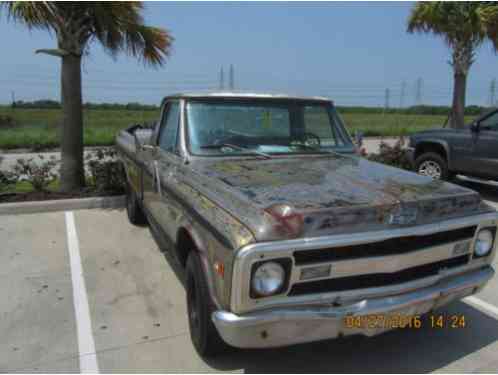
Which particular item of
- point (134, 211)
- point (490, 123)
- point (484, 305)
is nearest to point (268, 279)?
point (484, 305)

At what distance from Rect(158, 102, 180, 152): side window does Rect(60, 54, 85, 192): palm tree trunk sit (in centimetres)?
340

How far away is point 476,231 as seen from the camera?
9.26 ft

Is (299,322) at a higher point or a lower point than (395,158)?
lower

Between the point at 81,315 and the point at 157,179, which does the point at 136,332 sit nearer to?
the point at 81,315

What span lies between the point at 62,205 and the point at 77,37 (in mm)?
2720

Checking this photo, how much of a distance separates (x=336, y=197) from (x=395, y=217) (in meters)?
0.36

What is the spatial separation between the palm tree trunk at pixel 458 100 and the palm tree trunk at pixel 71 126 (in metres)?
10.5

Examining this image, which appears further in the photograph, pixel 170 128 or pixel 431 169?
pixel 431 169

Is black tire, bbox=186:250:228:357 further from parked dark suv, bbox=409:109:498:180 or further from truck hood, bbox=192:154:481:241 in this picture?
parked dark suv, bbox=409:109:498:180

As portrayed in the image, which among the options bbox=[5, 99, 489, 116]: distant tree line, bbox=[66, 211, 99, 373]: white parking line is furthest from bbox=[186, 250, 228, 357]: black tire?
bbox=[5, 99, 489, 116]: distant tree line

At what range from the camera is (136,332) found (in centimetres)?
326

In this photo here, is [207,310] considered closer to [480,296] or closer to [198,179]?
[198,179]

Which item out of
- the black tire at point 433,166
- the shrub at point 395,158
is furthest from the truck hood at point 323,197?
the shrub at point 395,158

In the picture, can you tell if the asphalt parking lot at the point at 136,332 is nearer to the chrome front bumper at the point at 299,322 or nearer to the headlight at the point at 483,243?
the chrome front bumper at the point at 299,322
